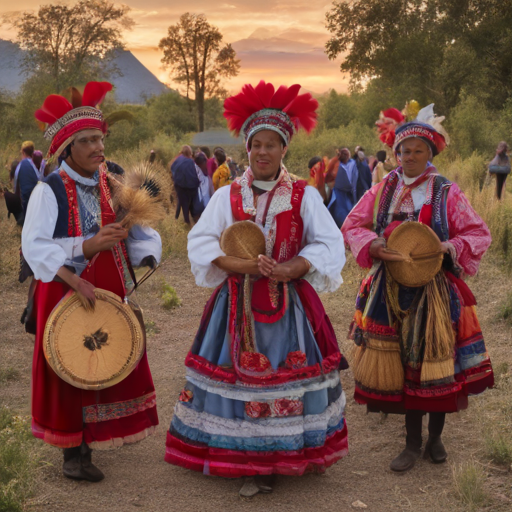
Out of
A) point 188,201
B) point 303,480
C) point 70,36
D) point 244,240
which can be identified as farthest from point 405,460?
point 70,36

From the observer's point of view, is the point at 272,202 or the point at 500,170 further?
the point at 500,170

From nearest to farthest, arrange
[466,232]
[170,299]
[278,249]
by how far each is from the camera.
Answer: [278,249]
[466,232]
[170,299]

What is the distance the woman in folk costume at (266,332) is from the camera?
373 centimetres

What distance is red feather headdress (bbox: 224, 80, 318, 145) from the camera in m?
→ 3.86

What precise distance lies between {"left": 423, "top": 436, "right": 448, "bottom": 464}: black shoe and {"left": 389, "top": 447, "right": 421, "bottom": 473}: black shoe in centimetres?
7

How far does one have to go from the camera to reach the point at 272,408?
372 centimetres

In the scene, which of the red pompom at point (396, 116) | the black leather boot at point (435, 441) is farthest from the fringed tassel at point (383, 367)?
the red pompom at point (396, 116)

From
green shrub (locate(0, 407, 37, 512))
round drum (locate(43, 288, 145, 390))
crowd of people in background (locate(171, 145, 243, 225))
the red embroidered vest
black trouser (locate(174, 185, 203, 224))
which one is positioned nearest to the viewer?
green shrub (locate(0, 407, 37, 512))

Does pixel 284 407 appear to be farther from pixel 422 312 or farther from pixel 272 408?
pixel 422 312

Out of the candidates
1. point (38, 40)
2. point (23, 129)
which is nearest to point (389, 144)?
point (23, 129)

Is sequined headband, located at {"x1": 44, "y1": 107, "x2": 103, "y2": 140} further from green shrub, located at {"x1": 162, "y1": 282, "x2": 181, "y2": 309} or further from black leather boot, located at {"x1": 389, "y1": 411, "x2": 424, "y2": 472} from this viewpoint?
green shrub, located at {"x1": 162, "y1": 282, "x2": 181, "y2": 309}

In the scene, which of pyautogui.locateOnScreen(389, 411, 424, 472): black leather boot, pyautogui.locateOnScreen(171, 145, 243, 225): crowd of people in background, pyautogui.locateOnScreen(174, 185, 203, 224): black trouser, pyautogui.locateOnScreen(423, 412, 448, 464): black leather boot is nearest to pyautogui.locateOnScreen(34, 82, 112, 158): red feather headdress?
pyautogui.locateOnScreen(389, 411, 424, 472): black leather boot

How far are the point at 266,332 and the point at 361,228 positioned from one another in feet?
3.30

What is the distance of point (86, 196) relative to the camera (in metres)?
3.90
